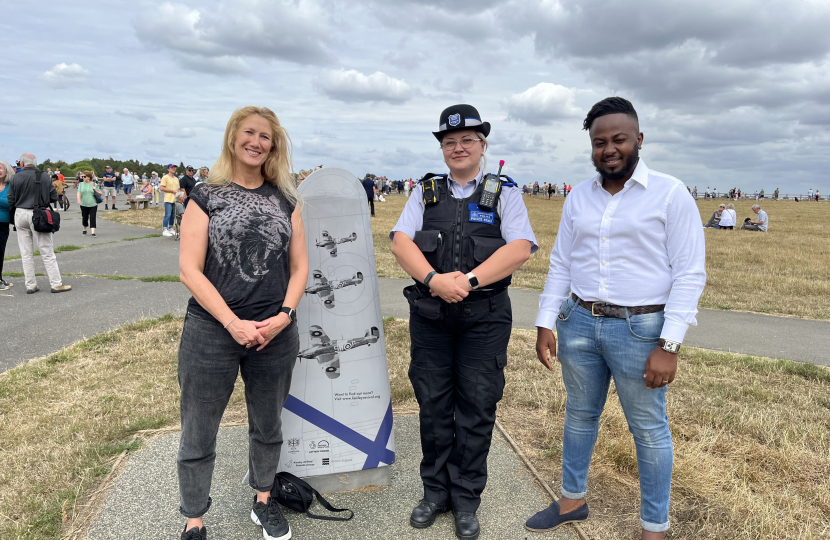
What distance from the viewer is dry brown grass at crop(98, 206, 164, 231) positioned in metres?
18.6

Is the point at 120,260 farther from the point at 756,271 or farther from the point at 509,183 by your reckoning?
the point at 756,271

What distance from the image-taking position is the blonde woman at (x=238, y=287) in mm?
2502

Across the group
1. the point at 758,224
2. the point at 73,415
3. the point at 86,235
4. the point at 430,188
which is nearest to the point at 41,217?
the point at 73,415

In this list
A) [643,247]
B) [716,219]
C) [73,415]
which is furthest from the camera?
[716,219]

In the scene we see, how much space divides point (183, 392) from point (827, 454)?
168 inches

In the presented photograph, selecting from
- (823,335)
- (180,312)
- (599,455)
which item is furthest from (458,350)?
(823,335)

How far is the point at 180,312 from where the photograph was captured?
24.0 ft

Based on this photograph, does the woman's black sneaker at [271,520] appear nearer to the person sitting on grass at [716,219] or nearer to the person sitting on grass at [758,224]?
the person sitting on grass at [716,219]

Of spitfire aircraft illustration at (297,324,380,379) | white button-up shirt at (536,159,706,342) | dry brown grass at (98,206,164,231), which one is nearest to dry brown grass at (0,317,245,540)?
spitfire aircraft illustration at (297,324,380,379)

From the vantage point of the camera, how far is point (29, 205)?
26.1 ft

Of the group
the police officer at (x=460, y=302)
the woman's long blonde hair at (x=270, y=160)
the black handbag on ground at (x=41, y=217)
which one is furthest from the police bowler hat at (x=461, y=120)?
→ the black handbag on ground at (x=41, y=217)

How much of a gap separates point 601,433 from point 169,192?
14081 millimetres

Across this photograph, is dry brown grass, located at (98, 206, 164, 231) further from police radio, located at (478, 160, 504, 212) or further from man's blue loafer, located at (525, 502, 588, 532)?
man's blue loafer, located at (525, 502, 588, 532)

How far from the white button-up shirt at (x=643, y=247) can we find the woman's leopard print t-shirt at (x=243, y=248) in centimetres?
152
